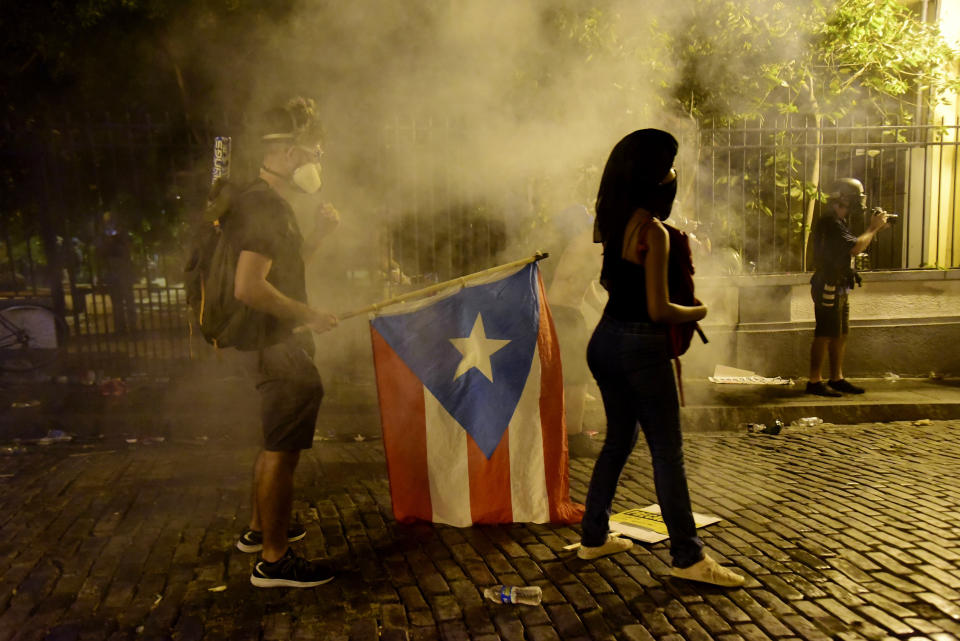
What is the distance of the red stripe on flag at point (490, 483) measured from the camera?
373 centimetres

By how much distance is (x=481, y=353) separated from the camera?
379 cm

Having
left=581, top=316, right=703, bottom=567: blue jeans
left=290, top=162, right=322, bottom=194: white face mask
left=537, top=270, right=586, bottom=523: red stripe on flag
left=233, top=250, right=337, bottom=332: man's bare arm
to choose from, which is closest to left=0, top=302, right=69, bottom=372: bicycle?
left=290, top=162, right=322, bottom=194: white face mask

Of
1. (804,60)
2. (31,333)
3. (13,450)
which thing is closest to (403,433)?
(13,450)

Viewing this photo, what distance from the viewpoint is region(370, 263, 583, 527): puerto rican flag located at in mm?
3717

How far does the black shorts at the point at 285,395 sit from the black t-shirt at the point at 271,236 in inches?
2.8

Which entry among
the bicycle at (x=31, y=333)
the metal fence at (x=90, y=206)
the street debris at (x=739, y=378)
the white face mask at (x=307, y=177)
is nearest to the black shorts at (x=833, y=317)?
the street debris at (x=739, y=378)

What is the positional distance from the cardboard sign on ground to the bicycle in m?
5.83

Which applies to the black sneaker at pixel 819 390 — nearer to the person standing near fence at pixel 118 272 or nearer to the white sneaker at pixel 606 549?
the white sneaker at pixel 606 549

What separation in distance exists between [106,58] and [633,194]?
778cm

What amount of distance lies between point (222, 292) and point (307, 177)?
662 mm

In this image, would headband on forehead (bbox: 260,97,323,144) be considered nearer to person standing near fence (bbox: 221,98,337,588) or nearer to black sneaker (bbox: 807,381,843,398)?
person standing near fence (bbox: 221,98,337,588)

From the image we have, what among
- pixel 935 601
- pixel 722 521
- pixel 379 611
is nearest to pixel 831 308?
pixel 722 521

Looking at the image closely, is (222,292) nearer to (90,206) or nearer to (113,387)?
(113,387)

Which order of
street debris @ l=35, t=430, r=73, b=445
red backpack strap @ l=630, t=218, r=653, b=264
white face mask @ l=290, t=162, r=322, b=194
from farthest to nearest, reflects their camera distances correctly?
street debris @ l=35, t=430, r=73, b=445 → white face mask @ l=290, t=162, r=322, b=194 → red backpack strap @ l=630, t=218, r=653, b=264
